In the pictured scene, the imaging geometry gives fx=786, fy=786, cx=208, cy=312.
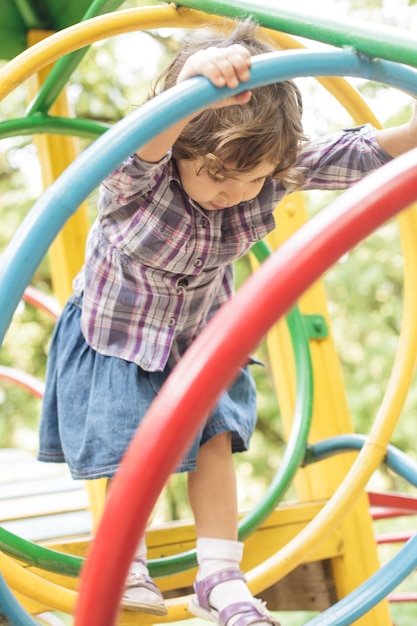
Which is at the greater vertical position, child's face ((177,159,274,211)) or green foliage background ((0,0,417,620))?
green foliage background ((0,0,417,620))

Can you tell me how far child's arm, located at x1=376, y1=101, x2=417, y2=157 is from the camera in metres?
1.11

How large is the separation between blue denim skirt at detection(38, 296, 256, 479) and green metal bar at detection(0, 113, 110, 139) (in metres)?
0.37

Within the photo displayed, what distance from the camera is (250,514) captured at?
59.3 inches

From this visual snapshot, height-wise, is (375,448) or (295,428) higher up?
(295,428)

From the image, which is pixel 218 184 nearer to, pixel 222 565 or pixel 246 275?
pixel 222 565

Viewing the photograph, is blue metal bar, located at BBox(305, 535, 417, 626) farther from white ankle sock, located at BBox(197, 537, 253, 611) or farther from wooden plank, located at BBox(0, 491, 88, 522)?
wooden plank, located at BBox(0, 491, 88, 522)

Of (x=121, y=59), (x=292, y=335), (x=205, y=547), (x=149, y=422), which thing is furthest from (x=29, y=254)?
(x=121, y=59)

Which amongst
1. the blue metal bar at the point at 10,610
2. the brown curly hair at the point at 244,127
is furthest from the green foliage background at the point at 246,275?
the blue metal bar at the point at 10,610

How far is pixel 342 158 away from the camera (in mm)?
1194

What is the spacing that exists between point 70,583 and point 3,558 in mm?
345

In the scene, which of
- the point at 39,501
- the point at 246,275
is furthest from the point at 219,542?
the point at 246,275

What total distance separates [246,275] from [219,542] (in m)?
4.04

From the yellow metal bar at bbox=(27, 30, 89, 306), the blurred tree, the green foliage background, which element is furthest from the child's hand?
the blurred tree

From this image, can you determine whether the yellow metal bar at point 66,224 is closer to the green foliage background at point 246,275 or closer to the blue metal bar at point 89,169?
the blue metal bar at point 89,169
